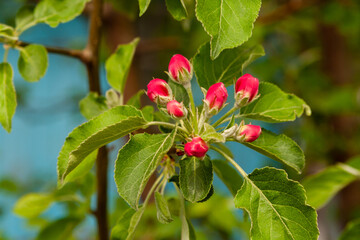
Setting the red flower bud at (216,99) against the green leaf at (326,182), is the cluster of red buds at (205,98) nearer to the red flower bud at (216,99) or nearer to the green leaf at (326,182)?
the red flower bud at (216,99)

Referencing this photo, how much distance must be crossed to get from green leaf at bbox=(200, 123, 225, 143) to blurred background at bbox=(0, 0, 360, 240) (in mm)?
386

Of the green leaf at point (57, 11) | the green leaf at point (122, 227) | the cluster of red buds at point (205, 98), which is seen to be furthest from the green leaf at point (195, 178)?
the green leaf at point (57, 11)

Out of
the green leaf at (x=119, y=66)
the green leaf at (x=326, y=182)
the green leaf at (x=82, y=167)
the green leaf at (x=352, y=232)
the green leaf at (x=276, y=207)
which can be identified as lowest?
the green leaf at (x=352, y=232)

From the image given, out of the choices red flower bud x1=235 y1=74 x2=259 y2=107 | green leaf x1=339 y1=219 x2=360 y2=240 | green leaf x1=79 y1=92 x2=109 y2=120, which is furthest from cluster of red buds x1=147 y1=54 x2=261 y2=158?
green leaf x1=339 y1=219 x2=360 y2=240

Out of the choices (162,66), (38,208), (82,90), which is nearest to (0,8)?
(82,90)

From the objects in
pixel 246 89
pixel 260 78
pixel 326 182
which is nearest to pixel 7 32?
pixel 246 89

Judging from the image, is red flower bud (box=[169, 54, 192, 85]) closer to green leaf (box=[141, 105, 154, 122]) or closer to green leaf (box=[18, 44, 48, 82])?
green leaf (box=[141, 105, 154, 122])

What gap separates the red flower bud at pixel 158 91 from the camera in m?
0.40

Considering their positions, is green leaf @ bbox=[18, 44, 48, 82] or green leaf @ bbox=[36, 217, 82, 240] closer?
green leaf @ bbox=[18, 44, 48, 82]

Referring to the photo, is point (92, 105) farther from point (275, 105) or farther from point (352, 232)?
point (352, 232)

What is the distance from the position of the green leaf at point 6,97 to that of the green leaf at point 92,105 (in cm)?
8

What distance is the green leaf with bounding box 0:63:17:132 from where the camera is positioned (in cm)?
46

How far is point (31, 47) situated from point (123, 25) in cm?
75

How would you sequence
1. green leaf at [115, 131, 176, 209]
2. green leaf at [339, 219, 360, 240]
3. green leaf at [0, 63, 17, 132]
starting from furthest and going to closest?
1. green leaf at [339, 219, 360, 240]
2. green leaf at [0, 63, 17, 132]
3. green leaf at [115, 131, 176, 209]
